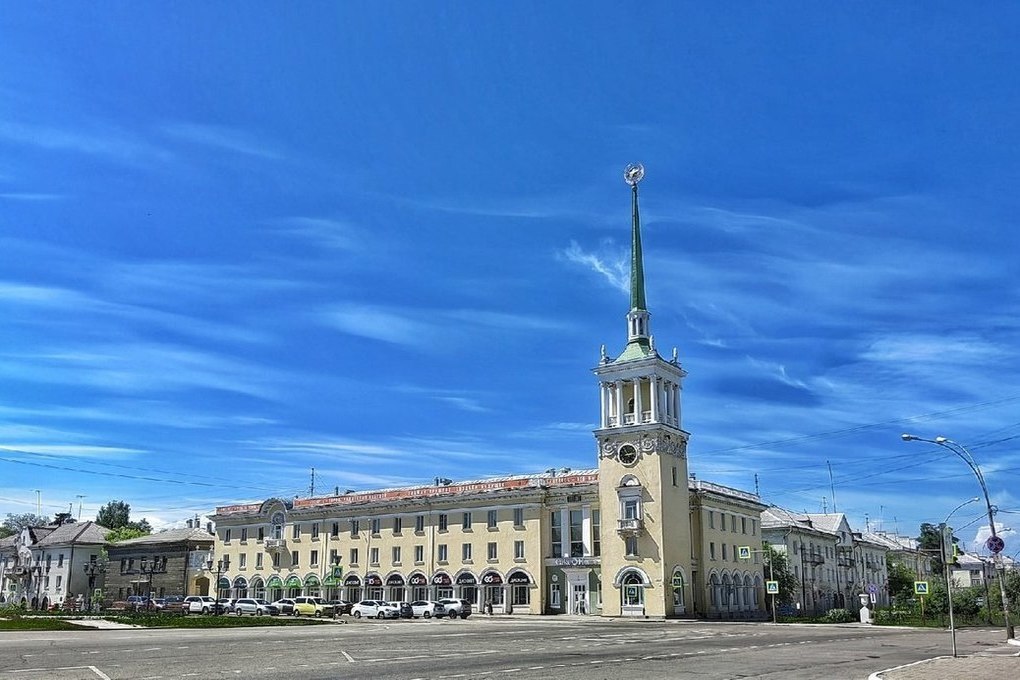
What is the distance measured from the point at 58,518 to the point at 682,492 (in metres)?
97.6

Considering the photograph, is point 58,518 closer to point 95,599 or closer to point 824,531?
point 95,599

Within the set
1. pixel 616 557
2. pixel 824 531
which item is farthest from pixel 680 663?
pixel 824 531

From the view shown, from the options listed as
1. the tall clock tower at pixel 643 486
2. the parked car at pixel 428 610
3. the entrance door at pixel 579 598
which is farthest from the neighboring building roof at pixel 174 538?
the tall clock tower at pixel 643 486

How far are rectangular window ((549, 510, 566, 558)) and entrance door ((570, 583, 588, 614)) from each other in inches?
117

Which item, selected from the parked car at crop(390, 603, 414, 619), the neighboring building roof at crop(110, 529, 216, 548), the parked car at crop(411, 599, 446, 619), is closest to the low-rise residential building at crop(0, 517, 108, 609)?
the neighboring building roof at crop(110, 529, 216, 548)

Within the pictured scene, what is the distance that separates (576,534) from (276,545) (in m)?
33.3

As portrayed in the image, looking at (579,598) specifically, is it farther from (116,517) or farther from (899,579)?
(116,517)

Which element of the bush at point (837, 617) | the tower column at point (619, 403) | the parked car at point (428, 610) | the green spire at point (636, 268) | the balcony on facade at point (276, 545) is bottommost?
the bush at point (837, 617)

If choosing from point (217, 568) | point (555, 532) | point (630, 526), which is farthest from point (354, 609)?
point (217, 568)

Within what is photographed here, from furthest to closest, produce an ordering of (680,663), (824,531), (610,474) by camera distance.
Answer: (824,531) < (610,474) < (680,663)

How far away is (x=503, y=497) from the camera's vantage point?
235 ft

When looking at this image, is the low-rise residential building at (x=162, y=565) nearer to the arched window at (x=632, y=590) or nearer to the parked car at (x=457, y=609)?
the parked car at (x=457, y=609)

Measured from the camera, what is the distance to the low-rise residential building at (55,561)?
Result: 101 meters

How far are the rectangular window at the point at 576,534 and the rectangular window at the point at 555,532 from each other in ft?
3.25
